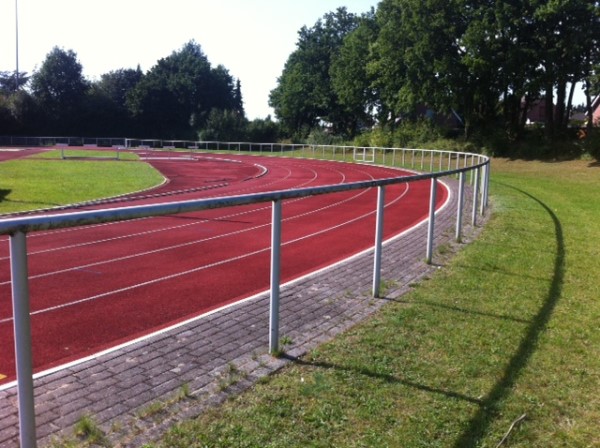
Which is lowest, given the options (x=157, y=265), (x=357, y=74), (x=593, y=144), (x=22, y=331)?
(x=157, y=265)

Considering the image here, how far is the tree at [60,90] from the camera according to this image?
77625 mm

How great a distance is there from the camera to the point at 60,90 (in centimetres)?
8181

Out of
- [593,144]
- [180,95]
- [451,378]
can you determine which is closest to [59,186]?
[451,378]

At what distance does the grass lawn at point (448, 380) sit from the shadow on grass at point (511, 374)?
0.01m

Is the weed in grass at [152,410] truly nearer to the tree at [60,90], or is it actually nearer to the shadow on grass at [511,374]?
the shadow on grass at [511,374]

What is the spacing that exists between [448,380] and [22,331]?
289 cm

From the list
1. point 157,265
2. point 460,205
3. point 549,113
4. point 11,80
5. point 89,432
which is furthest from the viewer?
point 11,80

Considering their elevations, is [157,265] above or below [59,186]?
below

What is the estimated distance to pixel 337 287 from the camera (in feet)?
23.0

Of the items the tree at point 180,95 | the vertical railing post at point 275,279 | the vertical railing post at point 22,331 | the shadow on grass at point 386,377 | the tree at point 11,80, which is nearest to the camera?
the vertical railing post at point 22,331

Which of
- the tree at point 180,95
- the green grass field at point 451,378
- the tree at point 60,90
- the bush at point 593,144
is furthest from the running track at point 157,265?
the tree at point 60,90

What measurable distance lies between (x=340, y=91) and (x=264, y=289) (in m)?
60.0

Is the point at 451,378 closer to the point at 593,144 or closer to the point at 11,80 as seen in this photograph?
the point at 593,144

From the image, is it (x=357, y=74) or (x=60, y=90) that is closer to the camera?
(x=357, y=74)
